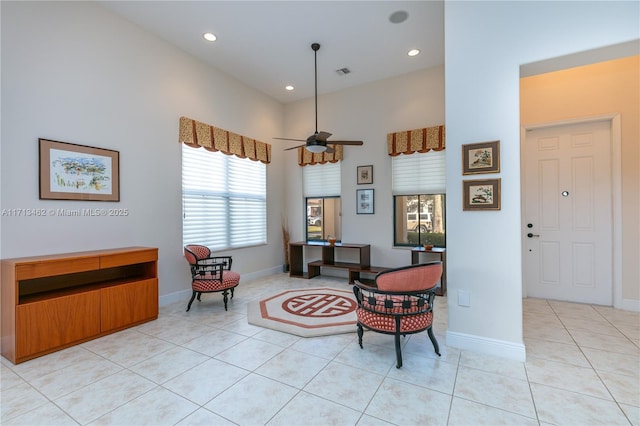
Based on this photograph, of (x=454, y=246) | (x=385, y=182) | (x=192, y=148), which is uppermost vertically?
(x=192, y=148)

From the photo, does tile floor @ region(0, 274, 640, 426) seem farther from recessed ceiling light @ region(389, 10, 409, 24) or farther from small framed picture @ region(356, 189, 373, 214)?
recessed ceiling light @ region(389, 10, 409, 24)

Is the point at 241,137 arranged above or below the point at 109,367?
above

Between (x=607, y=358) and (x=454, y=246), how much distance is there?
1.63 m

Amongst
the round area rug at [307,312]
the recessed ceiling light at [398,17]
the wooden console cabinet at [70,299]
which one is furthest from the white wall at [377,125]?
the wooden console cabinet at [70,299]

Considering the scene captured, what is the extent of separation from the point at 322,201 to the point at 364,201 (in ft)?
3.48

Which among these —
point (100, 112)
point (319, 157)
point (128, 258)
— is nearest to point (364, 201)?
point (319, 157)

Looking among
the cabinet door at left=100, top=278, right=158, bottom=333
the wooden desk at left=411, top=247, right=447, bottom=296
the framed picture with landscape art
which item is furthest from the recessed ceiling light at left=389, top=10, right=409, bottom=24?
the cabinet door at left=100, top=278, right=158, bottom=333

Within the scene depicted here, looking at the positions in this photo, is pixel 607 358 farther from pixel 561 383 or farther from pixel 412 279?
pixel 412 279

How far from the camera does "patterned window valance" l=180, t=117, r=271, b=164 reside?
4.60 meters

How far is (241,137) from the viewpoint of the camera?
220 inches

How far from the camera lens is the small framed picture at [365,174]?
5723 mm

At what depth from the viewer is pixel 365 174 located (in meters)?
5.78

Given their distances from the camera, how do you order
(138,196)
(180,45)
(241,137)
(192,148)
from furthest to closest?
(241,137)
(192,148)
(180,45)
(138,196)

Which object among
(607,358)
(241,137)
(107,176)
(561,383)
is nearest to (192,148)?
(241,137)
